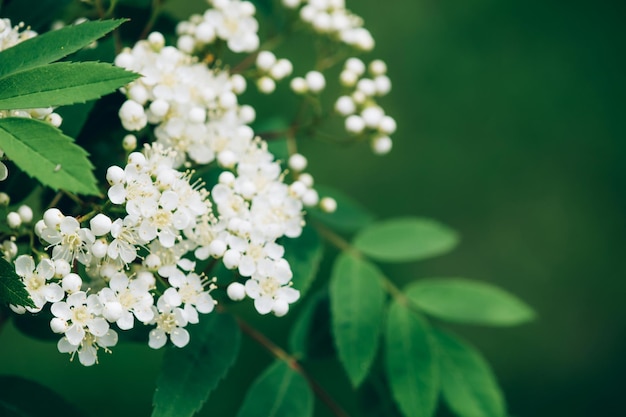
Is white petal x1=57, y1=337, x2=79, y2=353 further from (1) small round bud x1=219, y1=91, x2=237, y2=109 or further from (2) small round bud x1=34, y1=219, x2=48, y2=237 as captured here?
(1) small round bud x1=219, y1=91, x2=237, y2=109

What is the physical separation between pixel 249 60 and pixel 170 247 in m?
0.77

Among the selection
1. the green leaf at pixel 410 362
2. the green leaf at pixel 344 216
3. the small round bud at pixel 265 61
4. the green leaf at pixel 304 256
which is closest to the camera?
the green leaf at pixel 304 256

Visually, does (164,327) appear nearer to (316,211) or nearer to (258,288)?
(258,288)

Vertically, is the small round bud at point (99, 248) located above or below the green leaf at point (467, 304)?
above

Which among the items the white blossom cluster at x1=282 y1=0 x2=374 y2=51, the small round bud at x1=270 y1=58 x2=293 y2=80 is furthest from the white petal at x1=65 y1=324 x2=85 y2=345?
the white blossom cluster at x1=282 y1=0 x2=374 y2=51

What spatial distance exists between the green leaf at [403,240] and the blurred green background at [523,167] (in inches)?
61.7

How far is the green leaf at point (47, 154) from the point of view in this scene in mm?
1169

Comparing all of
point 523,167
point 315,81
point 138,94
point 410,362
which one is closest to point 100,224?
point 138,94

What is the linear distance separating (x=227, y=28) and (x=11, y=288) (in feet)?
2.74

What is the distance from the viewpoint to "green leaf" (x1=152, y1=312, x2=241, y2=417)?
142cm

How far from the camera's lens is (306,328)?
79.9 inches

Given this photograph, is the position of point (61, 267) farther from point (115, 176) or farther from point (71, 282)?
point (115, 176)

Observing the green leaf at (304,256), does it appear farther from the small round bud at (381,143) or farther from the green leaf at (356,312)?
the small round bud at (381,143)

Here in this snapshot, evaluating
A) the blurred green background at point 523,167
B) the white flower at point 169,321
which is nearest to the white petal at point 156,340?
the white flower at point 169,321
